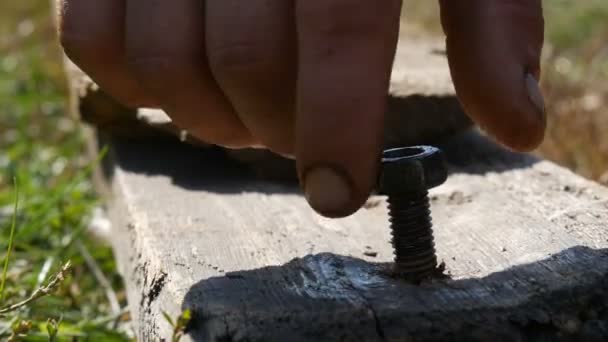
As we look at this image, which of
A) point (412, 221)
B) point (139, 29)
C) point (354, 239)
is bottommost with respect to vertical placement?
point (354, 239)

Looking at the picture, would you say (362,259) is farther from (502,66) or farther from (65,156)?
(65,156)

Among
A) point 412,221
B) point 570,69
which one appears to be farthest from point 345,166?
point 570,69

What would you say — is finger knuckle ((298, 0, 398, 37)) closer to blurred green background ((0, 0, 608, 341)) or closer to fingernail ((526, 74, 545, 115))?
fingernail ((526, 74, 545, 115))

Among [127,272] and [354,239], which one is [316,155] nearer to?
[354,239]

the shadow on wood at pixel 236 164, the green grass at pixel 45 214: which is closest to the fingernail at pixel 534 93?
the green grass at pixel 45 214

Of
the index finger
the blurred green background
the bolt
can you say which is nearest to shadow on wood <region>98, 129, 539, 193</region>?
the blurred green background

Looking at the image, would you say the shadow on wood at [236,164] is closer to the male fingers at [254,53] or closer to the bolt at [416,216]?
the bolt at [416,216]
